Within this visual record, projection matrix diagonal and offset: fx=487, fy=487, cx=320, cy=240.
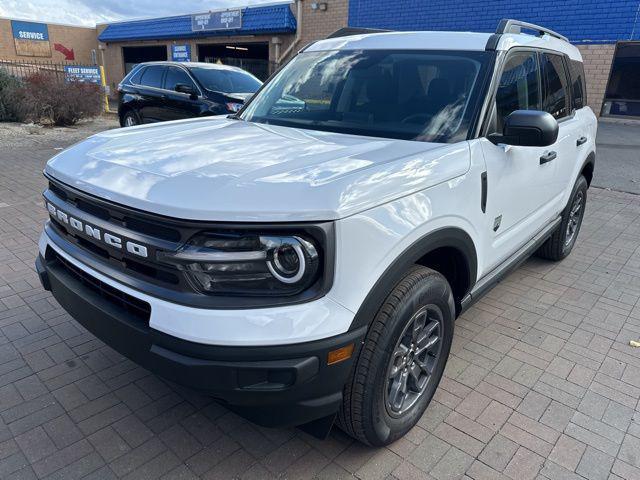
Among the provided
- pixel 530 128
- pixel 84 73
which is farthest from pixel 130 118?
pixel 530 128

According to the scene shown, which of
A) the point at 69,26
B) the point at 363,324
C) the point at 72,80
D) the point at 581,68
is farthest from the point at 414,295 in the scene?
the point at 69,26

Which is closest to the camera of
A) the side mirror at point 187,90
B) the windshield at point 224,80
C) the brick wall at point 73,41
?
the side mirror at point 187,90

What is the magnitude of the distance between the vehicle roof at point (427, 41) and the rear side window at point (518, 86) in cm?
10

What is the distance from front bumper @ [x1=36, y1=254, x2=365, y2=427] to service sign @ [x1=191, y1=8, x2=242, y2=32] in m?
23.0

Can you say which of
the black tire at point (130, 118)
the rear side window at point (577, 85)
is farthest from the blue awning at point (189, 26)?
the rear side window at point (577, 85)

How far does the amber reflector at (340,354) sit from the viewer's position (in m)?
1.85

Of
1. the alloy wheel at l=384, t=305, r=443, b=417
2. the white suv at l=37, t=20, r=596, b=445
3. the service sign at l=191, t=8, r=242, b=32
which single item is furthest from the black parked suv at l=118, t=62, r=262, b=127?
the service sign at l=191, t=8, r=242, b=32

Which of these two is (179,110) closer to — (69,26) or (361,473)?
(361,473)

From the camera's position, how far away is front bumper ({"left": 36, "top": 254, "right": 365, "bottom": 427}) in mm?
1768

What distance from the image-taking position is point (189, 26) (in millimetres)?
24984

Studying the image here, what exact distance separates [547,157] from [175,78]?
8457 millimetres

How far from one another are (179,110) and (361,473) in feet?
29.4

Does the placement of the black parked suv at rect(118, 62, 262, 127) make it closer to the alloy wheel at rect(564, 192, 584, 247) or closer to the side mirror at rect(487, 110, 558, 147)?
the alloy wheel at rect(564, 192, 584, 247)

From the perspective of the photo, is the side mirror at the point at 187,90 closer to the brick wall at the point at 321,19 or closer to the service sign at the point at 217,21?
the brick wall at the point at 321,19
